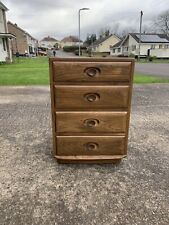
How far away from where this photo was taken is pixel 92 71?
2.34 meters

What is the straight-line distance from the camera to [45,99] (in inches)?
256

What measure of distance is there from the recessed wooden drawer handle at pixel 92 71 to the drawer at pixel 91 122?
18.7 inches

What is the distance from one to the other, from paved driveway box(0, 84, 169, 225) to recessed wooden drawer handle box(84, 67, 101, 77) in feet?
3.98

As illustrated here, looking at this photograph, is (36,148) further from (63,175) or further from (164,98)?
(164,98)

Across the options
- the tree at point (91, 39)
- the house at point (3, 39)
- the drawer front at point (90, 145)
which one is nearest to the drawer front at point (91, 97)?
the drawer front at point (90, 145)

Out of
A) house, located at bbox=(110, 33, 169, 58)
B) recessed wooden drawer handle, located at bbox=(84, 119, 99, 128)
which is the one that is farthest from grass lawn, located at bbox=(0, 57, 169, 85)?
house, located at bbox=(110, 33, 169, 58)

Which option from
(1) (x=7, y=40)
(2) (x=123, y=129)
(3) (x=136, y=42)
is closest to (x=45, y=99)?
(2) (x=123, y=129)

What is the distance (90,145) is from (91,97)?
64 centimetres

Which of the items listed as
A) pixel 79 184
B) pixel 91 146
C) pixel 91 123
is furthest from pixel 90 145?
pixel 79 184

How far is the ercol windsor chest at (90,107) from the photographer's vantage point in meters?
2.32

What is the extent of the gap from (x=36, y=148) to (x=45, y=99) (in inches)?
132

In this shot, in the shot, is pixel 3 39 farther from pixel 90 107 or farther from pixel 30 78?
pixel 90 107

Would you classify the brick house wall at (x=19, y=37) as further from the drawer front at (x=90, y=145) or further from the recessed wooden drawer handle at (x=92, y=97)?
the recessed wooden drawer handle at (x=92, y=97)

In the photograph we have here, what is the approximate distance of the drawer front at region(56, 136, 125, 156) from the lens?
2682mm
